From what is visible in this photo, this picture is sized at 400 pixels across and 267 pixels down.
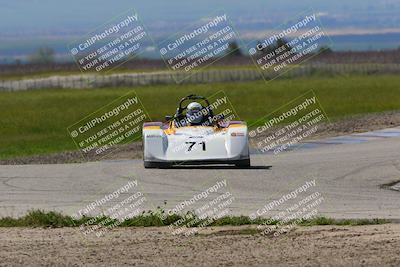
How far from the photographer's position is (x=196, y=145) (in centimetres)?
2236

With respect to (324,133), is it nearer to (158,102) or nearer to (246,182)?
(246,182)

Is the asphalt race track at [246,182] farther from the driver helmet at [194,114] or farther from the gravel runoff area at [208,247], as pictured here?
the gravel runoff area at [208,247]

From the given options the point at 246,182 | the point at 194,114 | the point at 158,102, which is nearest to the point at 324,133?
the point at 194,114

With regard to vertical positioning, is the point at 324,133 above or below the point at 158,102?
below

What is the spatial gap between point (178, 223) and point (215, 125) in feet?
27.7

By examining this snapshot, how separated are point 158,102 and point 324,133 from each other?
2843 centimetres

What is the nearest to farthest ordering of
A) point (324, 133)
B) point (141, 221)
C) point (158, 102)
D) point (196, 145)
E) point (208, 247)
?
1. point (208, 247)
2. point (141, 221)
3. point (196, 145)
4. point (324, 133)
5. point (158, 102)

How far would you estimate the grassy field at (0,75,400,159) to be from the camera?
38.2 meters

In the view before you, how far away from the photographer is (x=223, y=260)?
1211cm

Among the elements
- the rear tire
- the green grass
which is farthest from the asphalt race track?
the green grass

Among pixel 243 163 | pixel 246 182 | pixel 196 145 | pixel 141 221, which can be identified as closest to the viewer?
pixel 141 221

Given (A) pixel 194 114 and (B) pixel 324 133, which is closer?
(A) pixel 194 114

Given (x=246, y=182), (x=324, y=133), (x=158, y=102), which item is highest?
(x=246, y=182)

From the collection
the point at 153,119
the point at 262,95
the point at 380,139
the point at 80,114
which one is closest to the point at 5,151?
the point at 380,139
